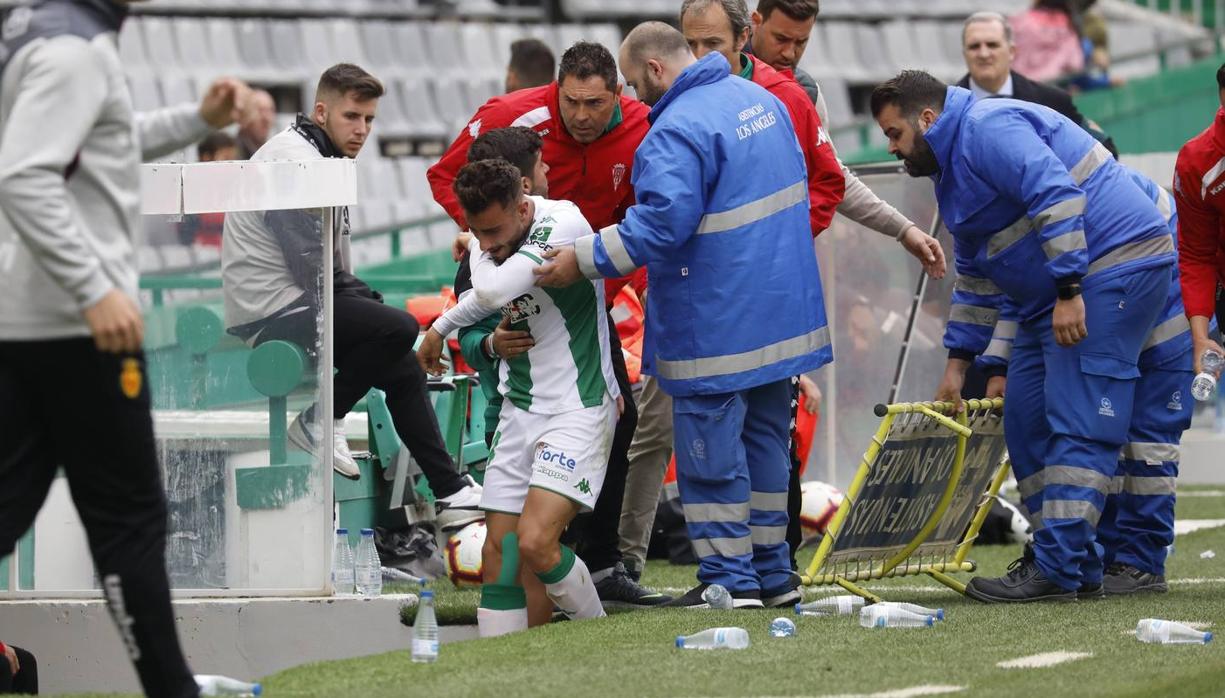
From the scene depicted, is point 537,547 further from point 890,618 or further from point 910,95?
point 910,95

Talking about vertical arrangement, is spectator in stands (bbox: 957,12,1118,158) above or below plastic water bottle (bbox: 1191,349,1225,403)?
Answer: above

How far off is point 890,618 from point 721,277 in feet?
3.85

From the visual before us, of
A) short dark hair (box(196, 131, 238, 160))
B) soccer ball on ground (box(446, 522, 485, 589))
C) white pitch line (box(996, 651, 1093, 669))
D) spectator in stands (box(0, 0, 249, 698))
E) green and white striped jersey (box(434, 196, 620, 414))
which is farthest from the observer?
short dark hair (box(196, 131, 238, 160))

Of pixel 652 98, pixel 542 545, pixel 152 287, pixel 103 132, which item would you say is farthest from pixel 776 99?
pixel 103 132

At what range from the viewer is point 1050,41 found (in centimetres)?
1744

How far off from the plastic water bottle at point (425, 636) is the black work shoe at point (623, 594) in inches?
55.9

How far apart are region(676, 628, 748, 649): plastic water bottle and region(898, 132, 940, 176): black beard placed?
1.97m

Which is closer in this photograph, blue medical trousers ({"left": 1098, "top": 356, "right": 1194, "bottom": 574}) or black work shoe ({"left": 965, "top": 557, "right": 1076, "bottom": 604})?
black work shoe ({"left": 965, "top": 557, "right": 1076, "bottom": 604})

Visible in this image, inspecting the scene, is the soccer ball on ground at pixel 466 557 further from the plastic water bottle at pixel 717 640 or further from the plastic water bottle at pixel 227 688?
the plastic water bottle at pixel 227 688

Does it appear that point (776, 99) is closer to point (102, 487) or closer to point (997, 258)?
point (997, 258)

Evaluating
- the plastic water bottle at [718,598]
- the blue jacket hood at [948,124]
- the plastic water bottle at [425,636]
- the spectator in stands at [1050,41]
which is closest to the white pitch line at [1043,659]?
the plastic water bottle at [718,598]

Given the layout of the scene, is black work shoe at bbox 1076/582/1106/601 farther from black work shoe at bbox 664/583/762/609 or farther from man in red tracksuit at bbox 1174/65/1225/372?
black work shoe at bbox 664/583/762/609

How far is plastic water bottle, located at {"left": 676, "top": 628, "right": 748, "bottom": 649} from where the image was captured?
5.08 meters

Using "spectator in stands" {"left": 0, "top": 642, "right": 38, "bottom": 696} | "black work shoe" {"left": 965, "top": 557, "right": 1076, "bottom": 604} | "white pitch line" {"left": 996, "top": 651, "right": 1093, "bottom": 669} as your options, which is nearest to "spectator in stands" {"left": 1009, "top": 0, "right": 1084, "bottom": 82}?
"black work shoe" {"left": 965, "top": 557, "right": 1076, "bottom": 604}
